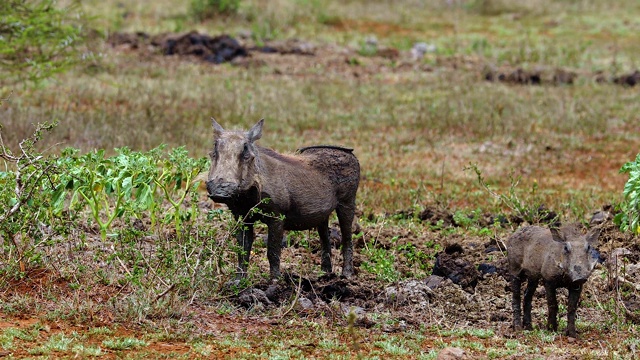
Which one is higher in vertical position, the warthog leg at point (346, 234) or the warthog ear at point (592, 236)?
the warthog ear at point (592, 236)

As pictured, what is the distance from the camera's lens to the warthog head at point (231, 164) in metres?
7.59

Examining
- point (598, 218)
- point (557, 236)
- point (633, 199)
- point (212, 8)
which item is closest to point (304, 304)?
point (557, 236)

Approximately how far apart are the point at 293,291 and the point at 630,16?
27.1 meters

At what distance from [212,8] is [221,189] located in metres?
22.5

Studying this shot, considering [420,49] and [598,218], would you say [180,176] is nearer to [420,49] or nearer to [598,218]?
[598,218]

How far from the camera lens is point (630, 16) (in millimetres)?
32469

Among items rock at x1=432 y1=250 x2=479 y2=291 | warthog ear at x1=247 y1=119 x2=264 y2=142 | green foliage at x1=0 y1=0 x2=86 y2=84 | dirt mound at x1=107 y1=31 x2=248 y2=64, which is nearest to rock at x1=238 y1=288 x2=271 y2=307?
warthog ear at x1=247 y1=119 x2=264 y2=142

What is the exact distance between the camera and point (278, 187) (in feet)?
27.3

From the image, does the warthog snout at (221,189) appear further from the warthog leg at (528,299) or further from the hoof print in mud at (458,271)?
the hoof print in mud at (458,271)

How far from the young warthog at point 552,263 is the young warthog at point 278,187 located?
6.04 ft

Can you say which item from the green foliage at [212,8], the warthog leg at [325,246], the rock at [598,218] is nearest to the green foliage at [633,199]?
the rock at [598,218]

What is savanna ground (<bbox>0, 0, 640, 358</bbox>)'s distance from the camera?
7.35 m

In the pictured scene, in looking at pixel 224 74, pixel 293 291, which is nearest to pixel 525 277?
pixel 293 291

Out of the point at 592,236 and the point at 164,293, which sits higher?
the point at 592,236
